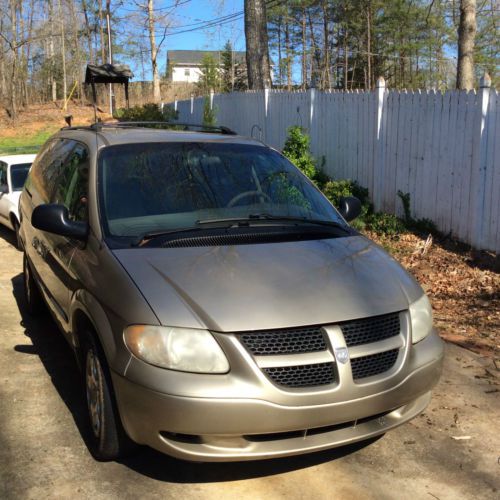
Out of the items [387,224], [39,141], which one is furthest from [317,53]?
[387,224]

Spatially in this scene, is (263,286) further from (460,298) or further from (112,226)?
(460,298)

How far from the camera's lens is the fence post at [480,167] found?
7039 mm

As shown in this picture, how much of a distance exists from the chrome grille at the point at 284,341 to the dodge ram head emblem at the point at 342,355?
7 centimetres

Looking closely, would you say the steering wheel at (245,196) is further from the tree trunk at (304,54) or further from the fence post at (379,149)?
the tree trunk at (304,54)

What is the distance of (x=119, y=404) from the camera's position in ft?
9.18

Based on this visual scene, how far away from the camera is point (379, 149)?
362 inches

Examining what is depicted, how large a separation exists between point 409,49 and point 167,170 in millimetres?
43834

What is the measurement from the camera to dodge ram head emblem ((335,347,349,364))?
8.86 feet

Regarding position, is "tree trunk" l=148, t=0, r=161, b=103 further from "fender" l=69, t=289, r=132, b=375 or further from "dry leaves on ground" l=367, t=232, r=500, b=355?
"fender" l=69, t=289, r=132, b=375

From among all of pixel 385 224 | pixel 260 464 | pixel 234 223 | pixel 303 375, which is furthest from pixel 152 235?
pixel 385 224

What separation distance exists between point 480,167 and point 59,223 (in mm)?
5451

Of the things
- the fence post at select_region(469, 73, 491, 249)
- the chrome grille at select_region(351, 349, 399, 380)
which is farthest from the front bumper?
the fence post at select_region(469, 73, 491, 249)

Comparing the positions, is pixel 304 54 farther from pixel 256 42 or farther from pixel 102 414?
pixel 102 414

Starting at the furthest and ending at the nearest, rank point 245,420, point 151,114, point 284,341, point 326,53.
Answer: point 326,53
point 151,114
point 284,341
point 245,420
